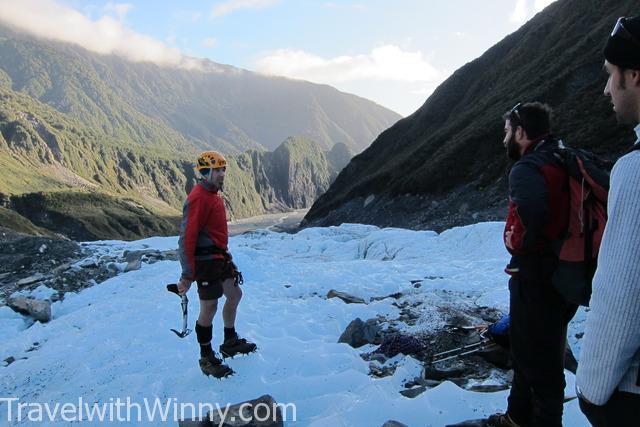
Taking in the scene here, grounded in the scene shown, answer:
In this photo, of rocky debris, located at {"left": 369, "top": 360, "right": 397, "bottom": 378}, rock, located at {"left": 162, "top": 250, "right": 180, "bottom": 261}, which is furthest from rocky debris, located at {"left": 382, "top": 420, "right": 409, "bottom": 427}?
rock, located at {"left": 162, "top": 250, "right": 180, "bottom": 261}

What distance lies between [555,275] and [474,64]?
235 ft

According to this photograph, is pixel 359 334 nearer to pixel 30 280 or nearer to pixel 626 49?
pixel 626 49

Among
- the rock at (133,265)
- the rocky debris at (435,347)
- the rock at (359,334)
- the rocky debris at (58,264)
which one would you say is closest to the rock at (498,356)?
the rocky debris at (435,347)

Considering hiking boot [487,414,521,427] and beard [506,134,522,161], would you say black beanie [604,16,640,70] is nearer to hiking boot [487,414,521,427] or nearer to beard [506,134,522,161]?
beard [506,134,522,161]

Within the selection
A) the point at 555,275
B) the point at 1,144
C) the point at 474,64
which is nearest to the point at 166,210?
the point at 1,144

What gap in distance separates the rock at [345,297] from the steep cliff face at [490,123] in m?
21.0

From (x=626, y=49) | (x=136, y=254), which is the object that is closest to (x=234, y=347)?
(x=626, y=49)

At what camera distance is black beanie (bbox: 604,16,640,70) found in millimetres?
2010

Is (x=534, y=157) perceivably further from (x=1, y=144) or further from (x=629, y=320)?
(x=1, y=144)

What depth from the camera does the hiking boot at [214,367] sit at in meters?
6.19

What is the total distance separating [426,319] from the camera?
808cm

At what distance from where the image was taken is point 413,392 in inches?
209

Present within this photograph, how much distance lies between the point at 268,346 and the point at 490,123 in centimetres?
4203

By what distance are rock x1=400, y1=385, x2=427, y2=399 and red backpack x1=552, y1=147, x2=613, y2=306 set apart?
2653 mm
